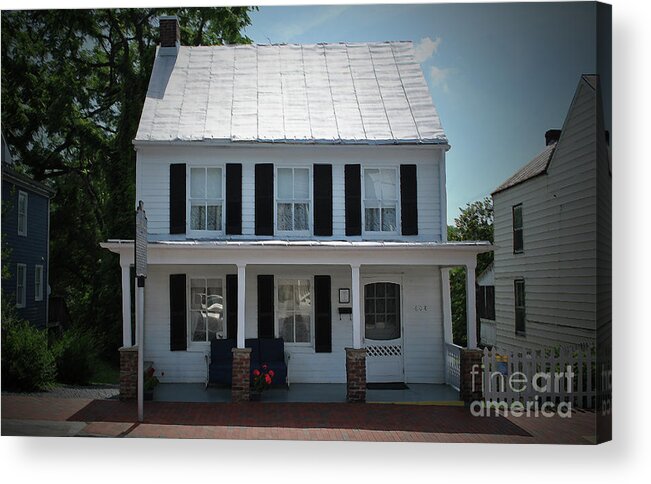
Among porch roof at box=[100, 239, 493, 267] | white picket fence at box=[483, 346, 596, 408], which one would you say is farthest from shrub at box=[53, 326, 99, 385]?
white picket fence at box=[483, 346, 596, 408]

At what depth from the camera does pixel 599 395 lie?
8773 mm

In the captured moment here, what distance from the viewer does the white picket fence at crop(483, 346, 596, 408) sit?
9.62 metres

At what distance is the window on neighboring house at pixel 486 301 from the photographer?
552 inches

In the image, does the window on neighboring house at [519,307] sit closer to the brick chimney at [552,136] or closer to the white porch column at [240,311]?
the brick chimney at [552,136]

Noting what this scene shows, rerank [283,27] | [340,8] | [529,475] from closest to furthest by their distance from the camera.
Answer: [529,475] < [340,8] < [283,27]

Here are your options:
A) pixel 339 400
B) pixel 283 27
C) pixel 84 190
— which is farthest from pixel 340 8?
pixel 84 190

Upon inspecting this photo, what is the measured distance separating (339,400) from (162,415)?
288cm

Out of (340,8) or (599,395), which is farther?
(340,8)

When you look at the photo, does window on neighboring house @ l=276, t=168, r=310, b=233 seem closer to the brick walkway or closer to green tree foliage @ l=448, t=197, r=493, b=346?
the brick walkway

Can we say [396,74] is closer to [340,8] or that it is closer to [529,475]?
[340,8]

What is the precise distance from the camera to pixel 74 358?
1152cm

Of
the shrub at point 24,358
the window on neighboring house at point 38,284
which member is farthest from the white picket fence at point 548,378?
the window on neighboring house at point 38,284

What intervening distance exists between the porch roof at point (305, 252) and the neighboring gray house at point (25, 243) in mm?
1543

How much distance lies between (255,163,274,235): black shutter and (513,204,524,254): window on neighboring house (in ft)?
16.0
